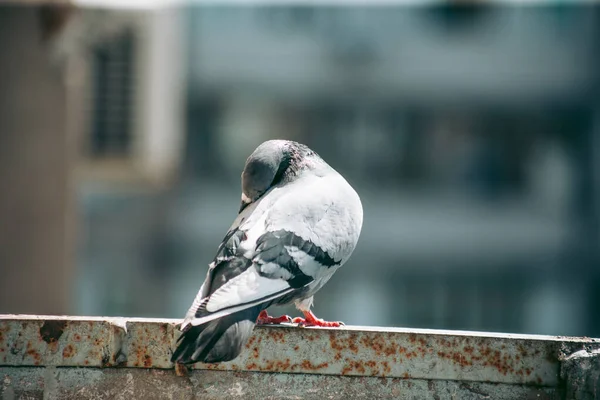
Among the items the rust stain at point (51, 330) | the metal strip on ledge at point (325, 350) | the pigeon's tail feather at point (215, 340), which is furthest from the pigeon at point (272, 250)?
the rust stain at point (51, 330)

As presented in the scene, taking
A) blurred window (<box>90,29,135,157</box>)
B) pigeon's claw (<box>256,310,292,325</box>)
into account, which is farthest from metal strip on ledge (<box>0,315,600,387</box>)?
blurred window (<box>90,29,135,157</box>)

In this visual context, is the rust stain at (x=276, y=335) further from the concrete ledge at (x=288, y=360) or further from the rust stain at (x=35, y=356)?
the rust stain at (x=35, y=356)

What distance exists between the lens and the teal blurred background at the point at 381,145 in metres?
16.4

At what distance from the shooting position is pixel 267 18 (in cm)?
1708

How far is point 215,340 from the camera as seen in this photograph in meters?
2.69

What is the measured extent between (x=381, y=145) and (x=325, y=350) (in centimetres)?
1465

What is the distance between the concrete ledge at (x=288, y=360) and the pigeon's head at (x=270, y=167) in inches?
39.7

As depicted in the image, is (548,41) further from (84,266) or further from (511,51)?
(84,266)

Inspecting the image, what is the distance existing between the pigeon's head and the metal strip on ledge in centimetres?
100

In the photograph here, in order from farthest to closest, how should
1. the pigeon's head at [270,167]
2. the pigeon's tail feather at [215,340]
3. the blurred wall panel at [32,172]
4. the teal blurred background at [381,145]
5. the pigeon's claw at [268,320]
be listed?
the teal blurred background at [381,145] < the blurred wall panel at [32,172] < the pigeon's head at [270,167] < the pigeon's claw at [268,320] < the pigeon's tail feather at [215,340]

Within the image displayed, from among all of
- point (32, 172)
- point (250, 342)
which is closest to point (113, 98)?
point (32, 172)

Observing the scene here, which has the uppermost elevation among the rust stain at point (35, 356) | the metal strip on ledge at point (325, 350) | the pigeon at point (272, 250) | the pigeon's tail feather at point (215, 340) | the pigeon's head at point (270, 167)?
the pigeon's head at point (270, 167)

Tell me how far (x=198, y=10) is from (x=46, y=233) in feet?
35.4

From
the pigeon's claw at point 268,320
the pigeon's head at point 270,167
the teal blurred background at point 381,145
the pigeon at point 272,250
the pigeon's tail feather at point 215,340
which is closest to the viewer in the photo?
the pigeon's tail feather at point 215,340
